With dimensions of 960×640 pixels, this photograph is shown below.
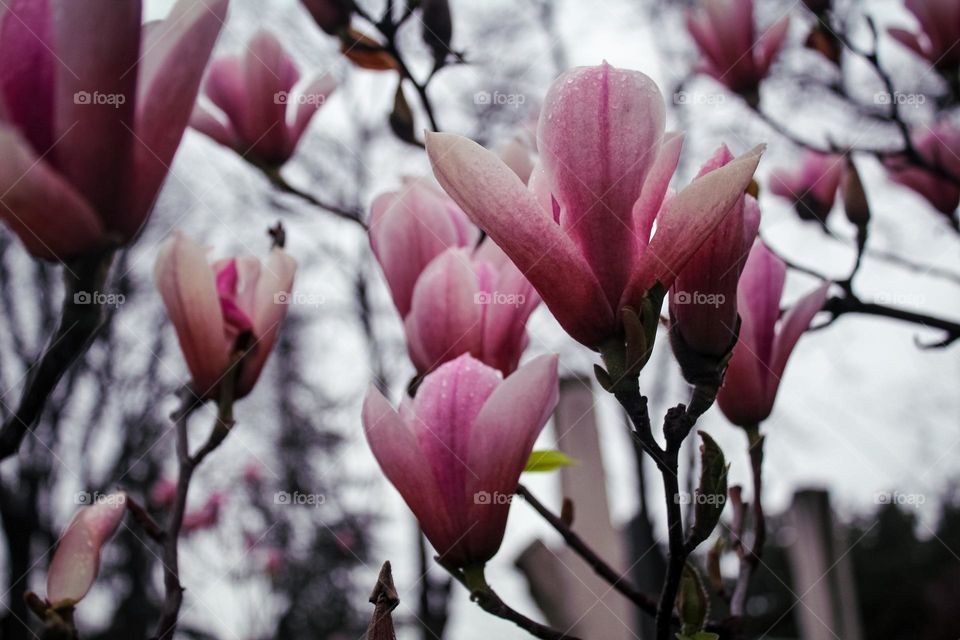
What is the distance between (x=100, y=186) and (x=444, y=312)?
387 mm

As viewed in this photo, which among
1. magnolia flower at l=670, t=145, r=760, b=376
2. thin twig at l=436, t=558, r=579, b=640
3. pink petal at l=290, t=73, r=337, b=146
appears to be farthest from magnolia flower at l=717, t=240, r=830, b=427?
pink petal at l=290, t=73, r=337, b=146

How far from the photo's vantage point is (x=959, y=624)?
25.4 feet

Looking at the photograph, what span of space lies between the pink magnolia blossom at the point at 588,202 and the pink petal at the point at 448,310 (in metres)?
0.23

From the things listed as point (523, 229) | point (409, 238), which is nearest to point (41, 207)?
point (523, 229)

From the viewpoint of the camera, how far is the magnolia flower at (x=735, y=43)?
4.41ft

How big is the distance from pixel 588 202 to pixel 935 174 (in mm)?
1068

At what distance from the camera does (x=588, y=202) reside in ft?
1.60

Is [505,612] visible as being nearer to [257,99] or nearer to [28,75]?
[28,75]

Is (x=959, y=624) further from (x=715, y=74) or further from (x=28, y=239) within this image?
(x=28, y=239)

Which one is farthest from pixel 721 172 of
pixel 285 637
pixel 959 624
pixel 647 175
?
pixel 959 624

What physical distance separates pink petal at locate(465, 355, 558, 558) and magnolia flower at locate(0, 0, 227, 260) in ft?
0.95
